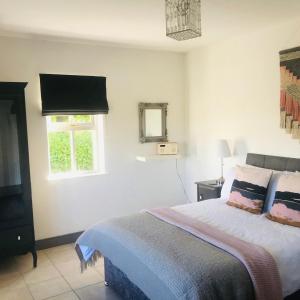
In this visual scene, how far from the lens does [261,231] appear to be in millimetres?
2727

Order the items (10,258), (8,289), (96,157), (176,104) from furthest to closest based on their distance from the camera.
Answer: (176,104)
(96,157)
(10,258)
(8,289)

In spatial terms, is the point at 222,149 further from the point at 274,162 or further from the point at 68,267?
the point at 68,267

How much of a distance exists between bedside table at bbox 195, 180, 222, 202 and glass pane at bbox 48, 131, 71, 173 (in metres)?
1.64

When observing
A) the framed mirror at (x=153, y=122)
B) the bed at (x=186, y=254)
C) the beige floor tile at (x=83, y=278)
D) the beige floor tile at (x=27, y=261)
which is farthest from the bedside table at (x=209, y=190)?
the beige floor tile at (x=27, y=261)

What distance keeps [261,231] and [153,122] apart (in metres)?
2.40

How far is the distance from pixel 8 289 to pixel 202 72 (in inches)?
133

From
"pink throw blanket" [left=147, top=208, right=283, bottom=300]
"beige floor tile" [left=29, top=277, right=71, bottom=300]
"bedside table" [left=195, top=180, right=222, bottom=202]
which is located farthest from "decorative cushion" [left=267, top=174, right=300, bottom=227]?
"beige floor tile" [left=29, top=277, right=71, bottom=300]

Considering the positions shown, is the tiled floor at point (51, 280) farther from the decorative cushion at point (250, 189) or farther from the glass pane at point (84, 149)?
the decorative cushion at point (250, 189)

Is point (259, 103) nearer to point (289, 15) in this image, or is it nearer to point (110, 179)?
point (289, 15)

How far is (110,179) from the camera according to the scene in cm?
445

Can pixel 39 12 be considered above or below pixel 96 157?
above

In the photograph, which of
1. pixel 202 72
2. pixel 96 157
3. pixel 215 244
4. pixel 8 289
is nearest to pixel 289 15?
pixel 202 72

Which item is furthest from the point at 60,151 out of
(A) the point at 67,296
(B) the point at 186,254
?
(B) the point at 186,254

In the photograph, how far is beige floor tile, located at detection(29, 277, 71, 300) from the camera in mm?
3027
